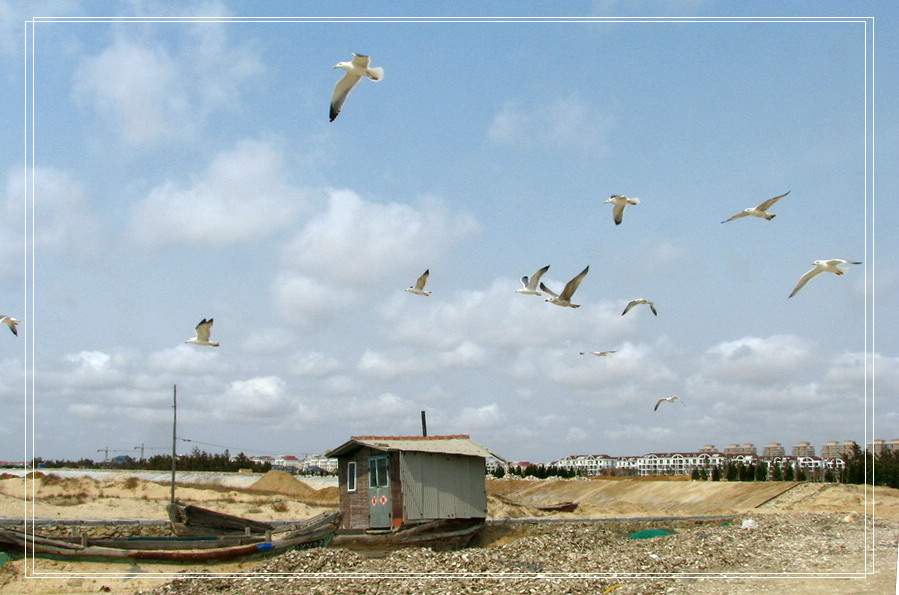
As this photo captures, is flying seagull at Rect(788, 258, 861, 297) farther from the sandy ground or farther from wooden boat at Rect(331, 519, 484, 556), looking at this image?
wooden boat at Rect(331, 519, 484, 556)

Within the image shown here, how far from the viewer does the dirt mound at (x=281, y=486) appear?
48.9m

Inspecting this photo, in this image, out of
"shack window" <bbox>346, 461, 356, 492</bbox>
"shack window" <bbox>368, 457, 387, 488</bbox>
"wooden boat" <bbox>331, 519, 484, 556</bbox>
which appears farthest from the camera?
"shack window" <bbox>346, 461, 356, 492</bbox>

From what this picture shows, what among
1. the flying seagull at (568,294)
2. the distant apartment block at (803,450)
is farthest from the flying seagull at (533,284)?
the distant apartment block at (803,450)

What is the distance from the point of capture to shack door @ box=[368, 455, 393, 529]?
24.8m

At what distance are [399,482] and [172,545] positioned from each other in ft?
21.7

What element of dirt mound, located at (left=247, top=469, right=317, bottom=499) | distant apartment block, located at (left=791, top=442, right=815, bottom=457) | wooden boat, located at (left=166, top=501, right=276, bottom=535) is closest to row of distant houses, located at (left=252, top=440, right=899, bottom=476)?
distant apartment block, located at (left=791, top=442, right=815, bottom=457)

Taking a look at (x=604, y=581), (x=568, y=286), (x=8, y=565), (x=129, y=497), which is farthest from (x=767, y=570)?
(x=129, y=497)

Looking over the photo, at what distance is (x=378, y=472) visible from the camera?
2520cm

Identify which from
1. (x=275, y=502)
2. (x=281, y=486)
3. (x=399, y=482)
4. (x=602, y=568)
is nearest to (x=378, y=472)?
(x=399, y=482)

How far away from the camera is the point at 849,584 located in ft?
53.0

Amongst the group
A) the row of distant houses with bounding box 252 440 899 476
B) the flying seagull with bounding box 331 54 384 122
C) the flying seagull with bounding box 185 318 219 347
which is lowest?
the row of distant houses with bounding box 252 440 899 476

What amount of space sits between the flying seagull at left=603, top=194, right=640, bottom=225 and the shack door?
10459mm

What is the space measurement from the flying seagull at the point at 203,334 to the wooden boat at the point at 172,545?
18.2 ft

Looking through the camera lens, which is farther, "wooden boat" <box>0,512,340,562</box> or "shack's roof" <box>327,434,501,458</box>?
"shack's roof" <box>327,434,501,458</box>
